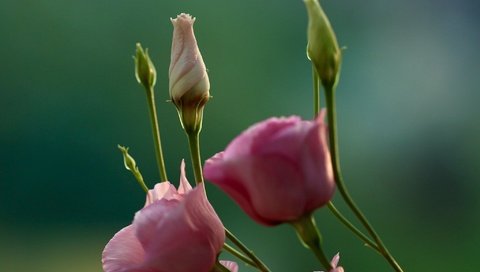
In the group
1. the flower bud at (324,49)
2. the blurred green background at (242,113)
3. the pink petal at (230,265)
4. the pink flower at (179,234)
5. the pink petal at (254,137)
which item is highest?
the flower bud at (324,49)

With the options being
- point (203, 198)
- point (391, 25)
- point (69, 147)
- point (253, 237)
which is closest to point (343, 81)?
point (391, 25)

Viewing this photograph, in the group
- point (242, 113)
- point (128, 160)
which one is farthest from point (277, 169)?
point (242, 113)

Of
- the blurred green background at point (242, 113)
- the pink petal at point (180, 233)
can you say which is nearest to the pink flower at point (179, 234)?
the pink petal at point (180, 233)

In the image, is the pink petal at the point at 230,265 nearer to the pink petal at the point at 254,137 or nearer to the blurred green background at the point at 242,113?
the pink petal at the point at 254,137

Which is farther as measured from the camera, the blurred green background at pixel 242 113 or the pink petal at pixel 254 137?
the blurred green background at pixel 242 113

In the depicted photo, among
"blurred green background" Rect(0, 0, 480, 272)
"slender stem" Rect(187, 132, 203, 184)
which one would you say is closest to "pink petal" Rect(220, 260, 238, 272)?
"slender stem" Rect(187, 132, 203, 184)

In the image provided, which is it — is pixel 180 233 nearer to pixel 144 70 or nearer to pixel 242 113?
pixel 144 70

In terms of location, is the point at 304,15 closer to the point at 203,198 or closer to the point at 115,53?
the point at 115,53
